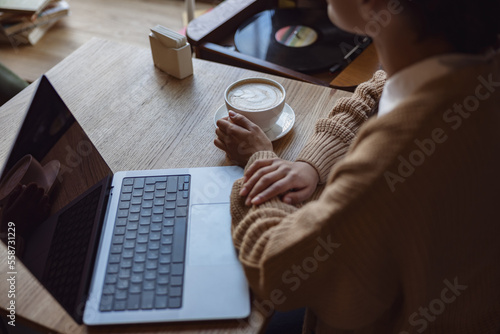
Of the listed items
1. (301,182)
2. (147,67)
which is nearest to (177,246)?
(301,182)

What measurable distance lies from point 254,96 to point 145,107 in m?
0.29

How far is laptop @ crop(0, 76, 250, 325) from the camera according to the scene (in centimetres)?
59

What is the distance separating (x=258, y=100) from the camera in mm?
906

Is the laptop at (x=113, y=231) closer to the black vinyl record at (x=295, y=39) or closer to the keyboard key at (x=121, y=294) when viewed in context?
the keyboard key at (x=121, y=294)

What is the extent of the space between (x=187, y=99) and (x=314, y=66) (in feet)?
1.64

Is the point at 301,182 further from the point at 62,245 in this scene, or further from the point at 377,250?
the point at 62,245

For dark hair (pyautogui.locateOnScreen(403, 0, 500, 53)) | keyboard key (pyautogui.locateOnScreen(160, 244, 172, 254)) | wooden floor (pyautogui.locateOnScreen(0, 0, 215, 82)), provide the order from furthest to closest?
wooden floor (pyautogui.locateOnScreen(0, 0, 215, 82)) → keyboard key (pyautogui.locateOnScreen(160, 244, 172, 254)) → dark hair (pyautogui.locateOnScreen(403, 0, 500, 53))

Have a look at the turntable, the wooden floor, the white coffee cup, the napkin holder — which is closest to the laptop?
the white coffee cup

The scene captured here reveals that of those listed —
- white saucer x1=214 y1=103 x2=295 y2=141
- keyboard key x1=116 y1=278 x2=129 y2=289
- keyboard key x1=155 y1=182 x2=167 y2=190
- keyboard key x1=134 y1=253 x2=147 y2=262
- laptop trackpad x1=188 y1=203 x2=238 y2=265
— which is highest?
white saucer x1=214 y1=103 x2=295 y2=141

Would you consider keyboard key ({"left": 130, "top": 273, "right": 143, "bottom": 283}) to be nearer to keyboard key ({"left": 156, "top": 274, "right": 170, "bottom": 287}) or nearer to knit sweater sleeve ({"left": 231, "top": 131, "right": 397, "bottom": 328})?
keyboard key ({"left": 156, "top": 274, "right": 170, "bottom": 287})

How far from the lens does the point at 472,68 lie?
1.60 feet

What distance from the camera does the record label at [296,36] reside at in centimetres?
141

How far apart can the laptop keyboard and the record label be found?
32.0 inches

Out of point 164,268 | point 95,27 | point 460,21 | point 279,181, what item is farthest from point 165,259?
point 95,27
